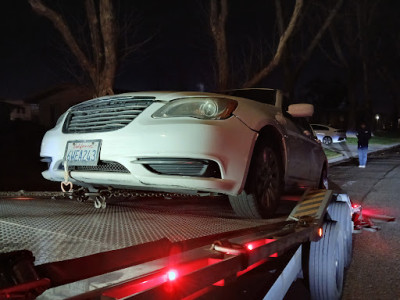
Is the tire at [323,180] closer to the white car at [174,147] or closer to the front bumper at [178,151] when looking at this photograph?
the white car at [174,147]

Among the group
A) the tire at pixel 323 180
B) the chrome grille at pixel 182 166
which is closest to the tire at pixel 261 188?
the chrome grille at pixel 182 166

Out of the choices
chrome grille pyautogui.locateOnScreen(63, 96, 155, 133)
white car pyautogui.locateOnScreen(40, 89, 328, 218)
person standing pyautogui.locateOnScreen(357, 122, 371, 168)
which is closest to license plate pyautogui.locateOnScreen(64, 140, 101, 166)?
A: white car pyautogui.locateOnScreen(40, 89, 328, 218)

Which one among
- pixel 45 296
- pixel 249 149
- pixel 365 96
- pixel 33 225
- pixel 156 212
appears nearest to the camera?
pixel 45 296

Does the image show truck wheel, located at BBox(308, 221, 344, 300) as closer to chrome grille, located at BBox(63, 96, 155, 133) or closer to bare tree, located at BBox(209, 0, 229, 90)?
chrome grille, located at BBox(63, 96, 155, 133)

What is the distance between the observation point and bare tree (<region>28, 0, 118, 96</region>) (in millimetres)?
Answer: 9297

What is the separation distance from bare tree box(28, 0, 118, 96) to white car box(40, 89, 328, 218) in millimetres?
6057

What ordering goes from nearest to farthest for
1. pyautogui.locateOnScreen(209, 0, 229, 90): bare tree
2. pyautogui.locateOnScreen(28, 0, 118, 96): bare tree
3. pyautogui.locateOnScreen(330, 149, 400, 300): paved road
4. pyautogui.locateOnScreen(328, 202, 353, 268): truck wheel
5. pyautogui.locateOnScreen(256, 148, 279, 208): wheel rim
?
pyautogui.locateOnScreen(330, 149, 400, 300): paved road
pyautogui.locateOnScreen(256, 148, 279, 208): wheel rim
pyautogui.locateOnScreen(328, 202, 353, 268): truck wheel
pyautogui.locateOnScreen(28, 0, 118, 96): bare tree
pyautogui.locateOnScreen(209, 0, 229, 90): bare tree

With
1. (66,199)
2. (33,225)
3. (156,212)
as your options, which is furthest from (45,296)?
(66,199)

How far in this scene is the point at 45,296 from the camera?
5.35 ft

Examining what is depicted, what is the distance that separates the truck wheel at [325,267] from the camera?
297 cm

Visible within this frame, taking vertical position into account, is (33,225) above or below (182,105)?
below

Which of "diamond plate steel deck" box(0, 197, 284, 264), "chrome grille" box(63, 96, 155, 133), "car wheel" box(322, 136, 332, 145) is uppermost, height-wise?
"chrome grille" box(63, 96, 155, 133)

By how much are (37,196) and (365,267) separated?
3151 mm

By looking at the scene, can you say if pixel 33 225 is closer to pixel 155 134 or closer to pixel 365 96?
pixel 155 134
